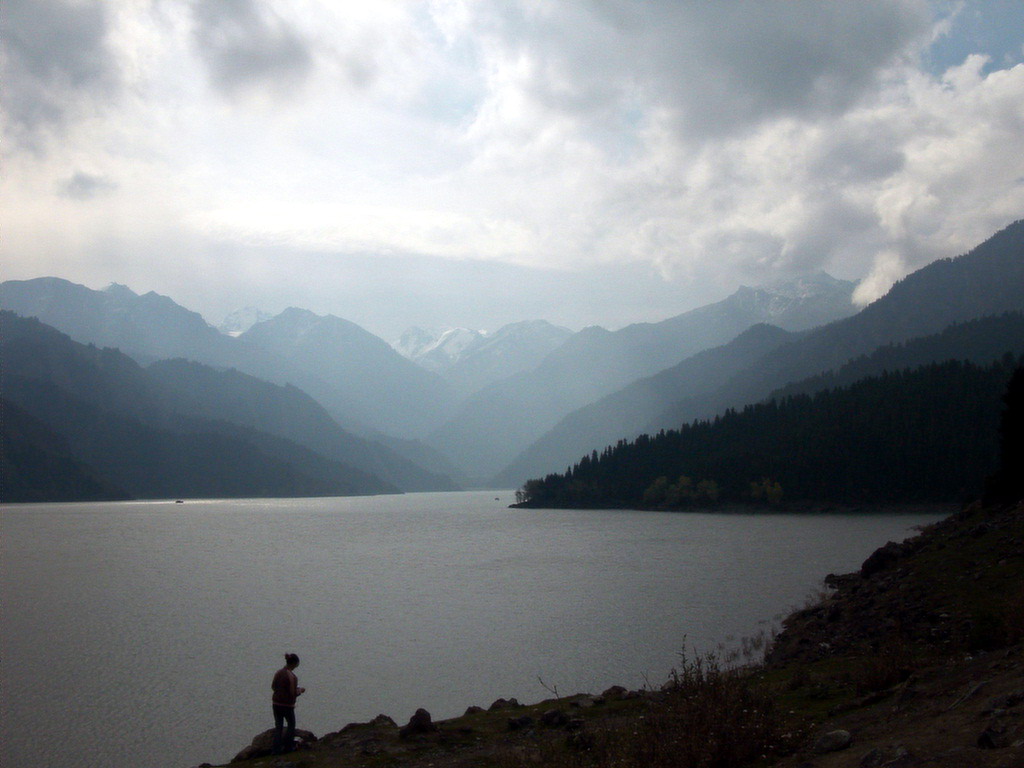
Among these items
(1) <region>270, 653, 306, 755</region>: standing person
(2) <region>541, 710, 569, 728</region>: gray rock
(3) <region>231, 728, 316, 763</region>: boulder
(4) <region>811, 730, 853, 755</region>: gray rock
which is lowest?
(3) <region>231, 728, 316, 763</region>: boulder

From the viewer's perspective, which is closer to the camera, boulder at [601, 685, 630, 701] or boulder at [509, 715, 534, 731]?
boulder at [509, 715, 534, 731]

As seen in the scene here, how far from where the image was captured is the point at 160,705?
27.5 m

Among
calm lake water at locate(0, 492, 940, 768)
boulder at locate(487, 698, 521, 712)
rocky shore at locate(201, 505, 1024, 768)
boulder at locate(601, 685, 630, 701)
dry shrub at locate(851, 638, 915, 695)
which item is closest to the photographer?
rocky shore at locate(201, 505, 1024, 768)

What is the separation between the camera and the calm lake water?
26125 millimetres

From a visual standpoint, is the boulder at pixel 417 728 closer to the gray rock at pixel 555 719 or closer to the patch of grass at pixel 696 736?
the gray rock at pixel 555 719

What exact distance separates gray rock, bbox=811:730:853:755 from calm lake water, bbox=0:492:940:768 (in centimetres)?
1511

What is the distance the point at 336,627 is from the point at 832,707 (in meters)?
31.6

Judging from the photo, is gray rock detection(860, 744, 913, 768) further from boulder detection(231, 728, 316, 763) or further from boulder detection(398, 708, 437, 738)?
boulder detection(231, 728, 316, 763)

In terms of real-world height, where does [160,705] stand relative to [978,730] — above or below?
below

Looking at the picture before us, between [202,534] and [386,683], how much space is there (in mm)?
97158

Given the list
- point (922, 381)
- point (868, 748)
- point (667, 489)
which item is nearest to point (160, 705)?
point (868, 748)

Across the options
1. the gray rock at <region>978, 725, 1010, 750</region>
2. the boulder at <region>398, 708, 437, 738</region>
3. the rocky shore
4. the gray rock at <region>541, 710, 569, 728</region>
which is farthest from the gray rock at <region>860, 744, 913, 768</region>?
the boulder at <region>398, 708, 437, 738</region>

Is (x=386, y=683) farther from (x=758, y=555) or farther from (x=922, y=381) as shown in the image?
(x=922, y=381)

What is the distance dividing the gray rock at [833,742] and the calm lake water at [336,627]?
15.1 m
